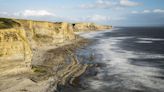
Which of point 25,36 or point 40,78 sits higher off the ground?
point 25,36

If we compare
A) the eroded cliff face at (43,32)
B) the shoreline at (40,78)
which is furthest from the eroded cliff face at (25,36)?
the shoreline at (40,78)

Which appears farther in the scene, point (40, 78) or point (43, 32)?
point (43, 32)

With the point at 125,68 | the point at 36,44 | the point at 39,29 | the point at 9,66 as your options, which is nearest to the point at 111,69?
the point at 125,68

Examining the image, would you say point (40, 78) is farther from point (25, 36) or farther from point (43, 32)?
point (43, 32)

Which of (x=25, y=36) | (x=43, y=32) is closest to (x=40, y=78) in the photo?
(x=25, y=36)

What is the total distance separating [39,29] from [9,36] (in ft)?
140

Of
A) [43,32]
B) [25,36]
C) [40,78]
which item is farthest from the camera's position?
[43,32]

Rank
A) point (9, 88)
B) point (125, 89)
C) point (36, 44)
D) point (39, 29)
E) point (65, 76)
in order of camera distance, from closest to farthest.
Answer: point (9, 88), point (125, 89), point (65, 76), point (36, 44), point (39, 29)

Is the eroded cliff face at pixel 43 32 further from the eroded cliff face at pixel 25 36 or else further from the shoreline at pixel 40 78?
the shoreline at pixel 40 78

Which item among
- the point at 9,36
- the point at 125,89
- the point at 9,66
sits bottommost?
the point at 125,89

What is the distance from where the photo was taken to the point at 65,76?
3916 cm

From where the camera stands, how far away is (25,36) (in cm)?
4128

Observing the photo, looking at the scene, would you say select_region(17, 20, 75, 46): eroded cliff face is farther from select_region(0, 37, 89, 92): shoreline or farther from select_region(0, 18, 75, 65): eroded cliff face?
select_region(0, 37, 89, 92): shoreline

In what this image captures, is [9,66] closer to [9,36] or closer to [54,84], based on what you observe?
[9,36]
